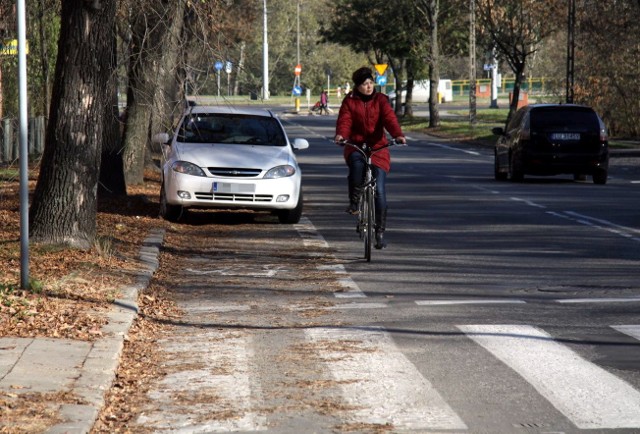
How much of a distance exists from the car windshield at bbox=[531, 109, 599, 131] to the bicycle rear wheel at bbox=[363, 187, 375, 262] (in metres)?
13.7

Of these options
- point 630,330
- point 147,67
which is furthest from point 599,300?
point 147,67

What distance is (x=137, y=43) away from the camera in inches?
822

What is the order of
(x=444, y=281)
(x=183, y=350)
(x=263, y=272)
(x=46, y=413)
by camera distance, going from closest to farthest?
(x=46, y=413)
(x=183, y=350)
(x=444, y=281)
(x=263, y=272)

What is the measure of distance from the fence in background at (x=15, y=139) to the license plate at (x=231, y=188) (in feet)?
33.5

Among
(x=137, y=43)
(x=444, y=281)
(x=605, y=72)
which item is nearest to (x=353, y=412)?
(x=444, y=281)

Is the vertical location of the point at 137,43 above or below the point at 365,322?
above

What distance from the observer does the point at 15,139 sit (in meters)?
32.2

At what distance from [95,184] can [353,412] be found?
761 cm

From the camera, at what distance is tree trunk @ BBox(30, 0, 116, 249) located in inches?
533

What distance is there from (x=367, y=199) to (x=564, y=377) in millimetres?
6593

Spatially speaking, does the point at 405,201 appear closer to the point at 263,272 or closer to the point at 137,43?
the point at 137,43

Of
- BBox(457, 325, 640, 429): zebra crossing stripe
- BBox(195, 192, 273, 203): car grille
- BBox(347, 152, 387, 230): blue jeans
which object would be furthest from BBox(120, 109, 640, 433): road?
BBox(347, 152, 387, 230): blue jeans

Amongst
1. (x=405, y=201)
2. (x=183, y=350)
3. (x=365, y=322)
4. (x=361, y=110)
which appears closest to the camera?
(x=183, y=350)

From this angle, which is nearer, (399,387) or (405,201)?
(399,387)
